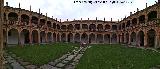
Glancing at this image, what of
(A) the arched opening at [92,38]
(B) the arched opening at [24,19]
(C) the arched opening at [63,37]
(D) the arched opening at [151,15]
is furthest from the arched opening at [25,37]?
(D) the arched opening at [151,15]

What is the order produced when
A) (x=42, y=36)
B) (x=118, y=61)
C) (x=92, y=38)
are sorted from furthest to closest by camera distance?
(x=92, y=38)
(x=42, y=36)
(x=118, y=61)

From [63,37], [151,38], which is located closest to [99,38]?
[63,37]

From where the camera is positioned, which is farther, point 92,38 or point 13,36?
point 92,38

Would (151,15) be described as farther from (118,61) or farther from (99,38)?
(118,61)

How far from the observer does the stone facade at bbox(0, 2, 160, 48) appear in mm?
33969

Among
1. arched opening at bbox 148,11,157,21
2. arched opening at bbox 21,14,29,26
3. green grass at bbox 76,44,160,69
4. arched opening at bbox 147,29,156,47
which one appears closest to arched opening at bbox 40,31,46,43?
arched opening at bbox 21,14,29,26

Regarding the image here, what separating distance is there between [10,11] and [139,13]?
77.8 feet

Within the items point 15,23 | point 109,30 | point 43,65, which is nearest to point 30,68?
point 43,65

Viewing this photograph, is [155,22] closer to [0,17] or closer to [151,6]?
[151,6]

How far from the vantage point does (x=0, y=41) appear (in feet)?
16.8

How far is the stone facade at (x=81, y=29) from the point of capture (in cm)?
3397

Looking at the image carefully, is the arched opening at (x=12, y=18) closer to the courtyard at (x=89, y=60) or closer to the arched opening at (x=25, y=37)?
the arched opening at (x=25, y=37)

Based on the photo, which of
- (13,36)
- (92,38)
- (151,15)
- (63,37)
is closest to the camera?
(151,15)

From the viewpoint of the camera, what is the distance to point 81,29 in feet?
181
